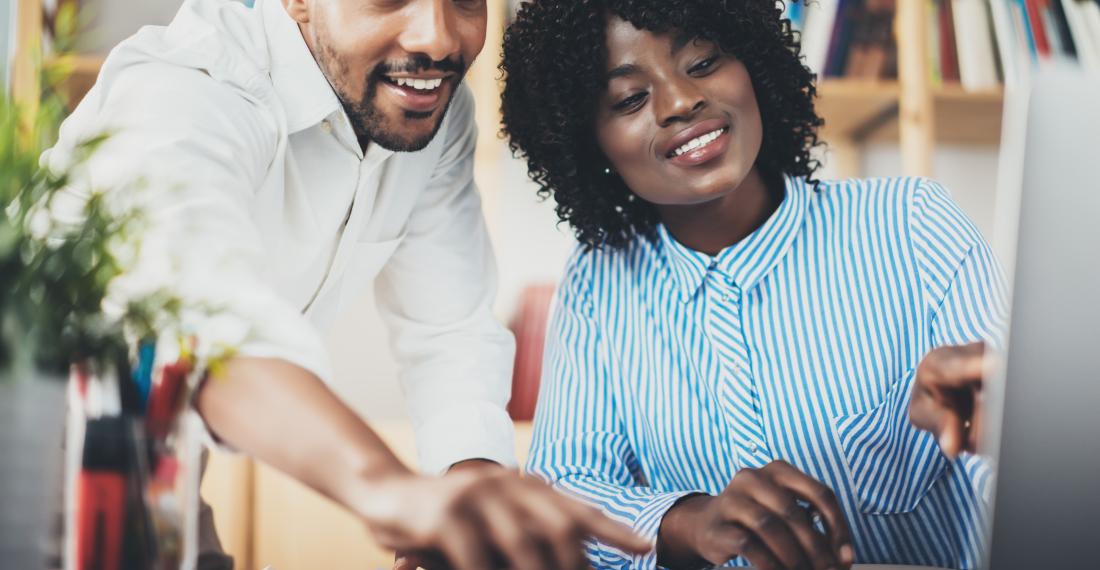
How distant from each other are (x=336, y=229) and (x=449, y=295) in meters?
0.20

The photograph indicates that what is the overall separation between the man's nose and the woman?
7.6 inches

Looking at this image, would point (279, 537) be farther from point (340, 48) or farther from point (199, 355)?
point (199, 355)

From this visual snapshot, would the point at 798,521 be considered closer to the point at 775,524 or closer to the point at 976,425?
the point at 775,524

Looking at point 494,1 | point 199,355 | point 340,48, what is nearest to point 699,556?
point 199,355

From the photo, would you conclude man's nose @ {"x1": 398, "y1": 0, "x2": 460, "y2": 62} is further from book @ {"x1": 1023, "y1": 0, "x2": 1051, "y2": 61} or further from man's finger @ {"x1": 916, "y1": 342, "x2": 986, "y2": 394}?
book @ {"x1": 1023, "y1": 0, "x2": 1051, "y2": 61}

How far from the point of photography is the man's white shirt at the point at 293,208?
63 cm

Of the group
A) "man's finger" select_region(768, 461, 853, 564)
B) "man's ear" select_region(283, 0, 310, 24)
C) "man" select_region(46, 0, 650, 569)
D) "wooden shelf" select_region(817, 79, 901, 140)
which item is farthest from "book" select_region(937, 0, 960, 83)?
"man's finger" select_region(768, 461, 853, 564)

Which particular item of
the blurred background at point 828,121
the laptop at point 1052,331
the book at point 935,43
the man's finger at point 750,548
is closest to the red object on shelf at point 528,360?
the blurred background at point 828,121

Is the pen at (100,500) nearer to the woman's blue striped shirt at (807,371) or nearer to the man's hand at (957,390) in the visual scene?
the man's hand at (957,390)

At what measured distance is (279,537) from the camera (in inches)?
Answer: 72.3

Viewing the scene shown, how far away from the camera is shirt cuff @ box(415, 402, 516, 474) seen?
1158 millimetres

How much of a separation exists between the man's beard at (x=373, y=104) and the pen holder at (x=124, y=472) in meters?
0.65

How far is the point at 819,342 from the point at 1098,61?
1406mm

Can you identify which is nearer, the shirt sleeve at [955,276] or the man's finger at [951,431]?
the man's finger at [951,431]
